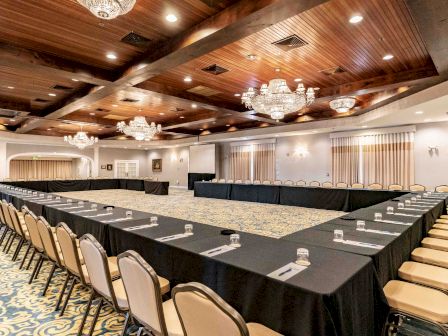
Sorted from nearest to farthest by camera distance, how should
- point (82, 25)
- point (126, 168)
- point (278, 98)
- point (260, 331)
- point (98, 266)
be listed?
1. point (260, 331)
2. point (98, 266)
3. point (82, 25)
4. point (278, 98)
5. point (126, 168)

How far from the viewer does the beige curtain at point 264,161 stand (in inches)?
569

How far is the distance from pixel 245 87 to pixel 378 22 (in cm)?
343

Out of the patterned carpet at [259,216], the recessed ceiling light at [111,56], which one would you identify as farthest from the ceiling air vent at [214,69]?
the patterned carpet at [259,216]

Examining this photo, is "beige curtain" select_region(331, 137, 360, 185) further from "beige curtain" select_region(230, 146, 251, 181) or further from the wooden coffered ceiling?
"beige curtain" select_region(230, 146, 251, 181)

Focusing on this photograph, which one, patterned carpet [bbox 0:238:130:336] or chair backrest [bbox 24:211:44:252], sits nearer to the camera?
patterned carpet [bbox 0:238:130:336]

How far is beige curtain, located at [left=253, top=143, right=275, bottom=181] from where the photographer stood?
14.5 metres

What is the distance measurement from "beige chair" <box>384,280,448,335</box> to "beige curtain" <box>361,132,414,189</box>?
9.68 m

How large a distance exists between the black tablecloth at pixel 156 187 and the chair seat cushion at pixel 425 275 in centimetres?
1184

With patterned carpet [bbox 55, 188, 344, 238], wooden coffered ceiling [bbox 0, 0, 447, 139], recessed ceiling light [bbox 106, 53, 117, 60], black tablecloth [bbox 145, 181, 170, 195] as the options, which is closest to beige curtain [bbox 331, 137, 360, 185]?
patterned carpet [bbox 55, 188, 344, 238]

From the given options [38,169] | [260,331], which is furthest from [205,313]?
[38,169]

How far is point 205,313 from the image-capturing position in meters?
1.23

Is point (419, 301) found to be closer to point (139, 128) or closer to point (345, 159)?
point (139, 128)

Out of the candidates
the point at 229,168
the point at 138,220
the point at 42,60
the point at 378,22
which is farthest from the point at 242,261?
the point at 229,168

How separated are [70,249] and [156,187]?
453 inches
